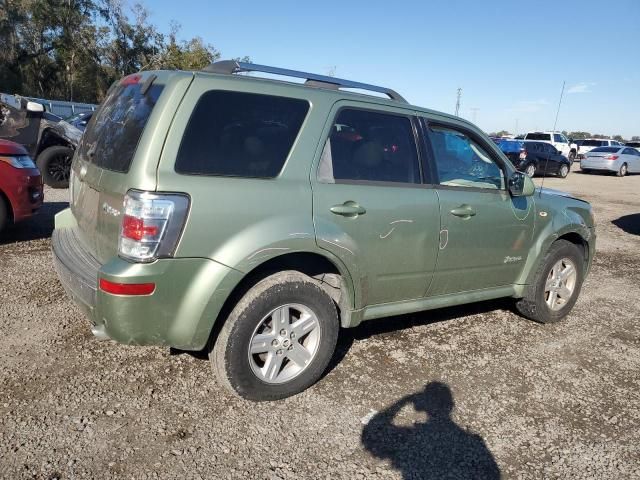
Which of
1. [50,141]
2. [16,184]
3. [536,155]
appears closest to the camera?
[16,184]

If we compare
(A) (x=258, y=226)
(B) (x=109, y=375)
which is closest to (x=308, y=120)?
(A) (x=258, y=226)

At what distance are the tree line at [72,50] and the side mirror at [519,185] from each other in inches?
1378

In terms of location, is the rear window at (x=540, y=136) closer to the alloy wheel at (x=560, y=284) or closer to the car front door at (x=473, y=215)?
the alloy wheel at (x=560, y=284)

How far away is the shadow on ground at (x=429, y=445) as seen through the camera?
2.54m

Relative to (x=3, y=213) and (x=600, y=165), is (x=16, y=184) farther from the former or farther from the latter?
(x=600, y=165)

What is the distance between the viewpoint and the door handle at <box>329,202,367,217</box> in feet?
9.84

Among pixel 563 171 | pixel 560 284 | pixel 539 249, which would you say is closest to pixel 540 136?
pixel 563 171

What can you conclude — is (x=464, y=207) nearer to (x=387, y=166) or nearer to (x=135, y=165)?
(x=387, y=166)

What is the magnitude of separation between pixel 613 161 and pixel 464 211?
80.7 ft

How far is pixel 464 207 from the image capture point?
3609 mm

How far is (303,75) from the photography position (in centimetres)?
325

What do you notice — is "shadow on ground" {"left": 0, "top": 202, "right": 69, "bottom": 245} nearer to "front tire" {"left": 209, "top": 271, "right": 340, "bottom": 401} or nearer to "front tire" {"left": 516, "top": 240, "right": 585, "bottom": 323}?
"front tire" {"left": 209, "top": 271, "right": 340, "bottom": 401}

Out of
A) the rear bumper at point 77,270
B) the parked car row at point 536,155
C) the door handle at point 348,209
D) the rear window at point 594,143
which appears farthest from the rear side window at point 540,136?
the rear bumper at point 77,270

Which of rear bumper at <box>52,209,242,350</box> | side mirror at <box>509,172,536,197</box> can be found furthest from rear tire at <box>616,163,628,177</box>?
rear bumper at <box>52,209,242,350</box>
